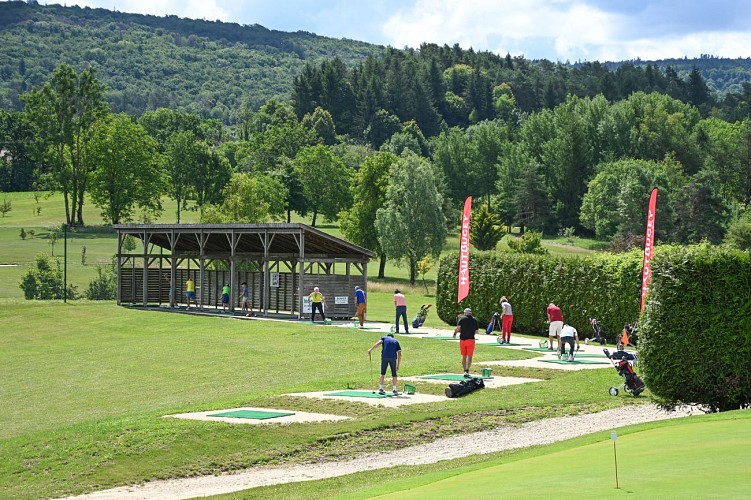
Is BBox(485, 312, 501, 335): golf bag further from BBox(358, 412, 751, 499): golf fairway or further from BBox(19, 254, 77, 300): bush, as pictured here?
BBox(19, 254, 77, 300): bush

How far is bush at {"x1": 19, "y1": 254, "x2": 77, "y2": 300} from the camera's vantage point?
6188cm

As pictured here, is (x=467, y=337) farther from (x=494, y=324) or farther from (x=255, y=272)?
(x=255, y=272)

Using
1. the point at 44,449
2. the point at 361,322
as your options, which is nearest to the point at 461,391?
the point at 44,449

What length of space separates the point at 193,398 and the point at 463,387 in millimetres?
6251

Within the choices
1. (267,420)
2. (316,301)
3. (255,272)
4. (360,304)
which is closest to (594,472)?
(267,420)

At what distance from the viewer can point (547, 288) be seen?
1496 inches

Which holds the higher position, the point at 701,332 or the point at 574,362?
the point at 701,332

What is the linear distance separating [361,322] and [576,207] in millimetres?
81436

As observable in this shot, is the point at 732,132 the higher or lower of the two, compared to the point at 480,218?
higher

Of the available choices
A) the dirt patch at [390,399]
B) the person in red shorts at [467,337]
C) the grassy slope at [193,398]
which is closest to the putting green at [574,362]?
the grassy slope at [193,398]

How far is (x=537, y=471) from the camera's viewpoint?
42.0 feet

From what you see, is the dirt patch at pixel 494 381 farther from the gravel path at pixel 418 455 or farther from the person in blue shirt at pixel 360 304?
the person in blue shirt at pixel 360 304

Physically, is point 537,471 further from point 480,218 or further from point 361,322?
point 480,218

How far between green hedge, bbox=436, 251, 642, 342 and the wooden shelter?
444 centimetres
